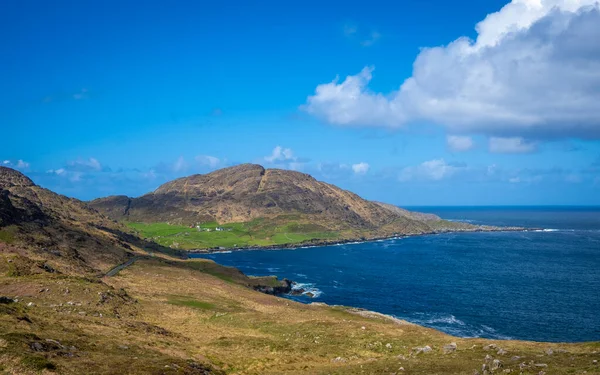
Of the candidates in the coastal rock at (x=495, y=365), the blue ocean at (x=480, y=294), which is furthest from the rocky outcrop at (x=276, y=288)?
the coastal rock at (x=495, y=365)

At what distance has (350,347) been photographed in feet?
172

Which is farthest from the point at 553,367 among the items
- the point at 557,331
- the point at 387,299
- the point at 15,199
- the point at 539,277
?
the point at 15,199

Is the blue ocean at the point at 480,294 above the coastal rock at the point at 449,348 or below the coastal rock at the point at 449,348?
below

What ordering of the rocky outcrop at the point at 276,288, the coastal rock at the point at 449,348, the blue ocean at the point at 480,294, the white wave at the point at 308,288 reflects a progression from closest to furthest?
the coastal rock at the point at 449,348, the blue ocean at the point at 480,294, the rocky outcrop at the point at 276,288, the white wave at the point at 308,288

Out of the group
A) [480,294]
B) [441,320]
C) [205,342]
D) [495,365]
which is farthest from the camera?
[480,294]

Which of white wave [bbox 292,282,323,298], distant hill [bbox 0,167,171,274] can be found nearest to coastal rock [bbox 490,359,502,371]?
distant hill [bbox 0,167,171,274]

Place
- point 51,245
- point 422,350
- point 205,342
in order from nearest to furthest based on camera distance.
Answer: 1. point 422,350
2. point 205,342
3. point 51,245

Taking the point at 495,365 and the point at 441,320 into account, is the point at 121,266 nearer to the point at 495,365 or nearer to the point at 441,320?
the point at 441,320

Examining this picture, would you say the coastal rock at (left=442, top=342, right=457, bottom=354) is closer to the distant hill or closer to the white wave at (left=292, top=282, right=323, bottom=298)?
the distant hill

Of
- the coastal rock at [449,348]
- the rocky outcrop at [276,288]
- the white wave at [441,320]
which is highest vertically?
the coastal rock at [449,348]

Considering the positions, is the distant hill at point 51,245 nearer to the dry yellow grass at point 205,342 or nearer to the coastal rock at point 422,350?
the dry yellow grass at point 205,342

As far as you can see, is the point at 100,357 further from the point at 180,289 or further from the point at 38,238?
the point at 38,238

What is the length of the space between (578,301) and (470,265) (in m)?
73.5


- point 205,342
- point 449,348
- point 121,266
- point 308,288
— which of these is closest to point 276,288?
point 308,288
